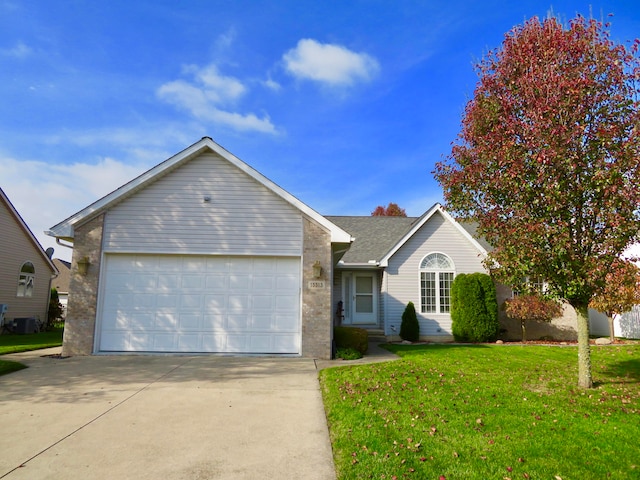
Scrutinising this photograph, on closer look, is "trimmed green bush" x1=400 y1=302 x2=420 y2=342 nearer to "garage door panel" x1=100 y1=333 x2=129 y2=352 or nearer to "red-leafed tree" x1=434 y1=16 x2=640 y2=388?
"red-leafed tree" x1=434 y1=16 x2=640 y2=388

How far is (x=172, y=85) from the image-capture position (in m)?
10.7

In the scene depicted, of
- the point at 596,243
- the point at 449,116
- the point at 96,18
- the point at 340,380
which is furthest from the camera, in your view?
the point at 96,18

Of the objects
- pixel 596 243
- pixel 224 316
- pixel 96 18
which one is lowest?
pixel 224 316

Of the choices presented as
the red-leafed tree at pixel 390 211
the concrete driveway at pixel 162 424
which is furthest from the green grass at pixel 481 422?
the red-leafed tree at pixel 390 211

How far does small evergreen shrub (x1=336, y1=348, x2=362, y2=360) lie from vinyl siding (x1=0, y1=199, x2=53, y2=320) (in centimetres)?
1644

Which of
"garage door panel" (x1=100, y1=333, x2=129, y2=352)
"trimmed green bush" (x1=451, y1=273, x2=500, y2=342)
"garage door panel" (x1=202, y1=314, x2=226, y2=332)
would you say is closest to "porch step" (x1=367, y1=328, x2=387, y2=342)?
"trimmed green bush" (x1=451, y1=273, x2=500, y2=342)

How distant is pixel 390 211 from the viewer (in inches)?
1598

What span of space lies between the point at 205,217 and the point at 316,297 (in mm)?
3782

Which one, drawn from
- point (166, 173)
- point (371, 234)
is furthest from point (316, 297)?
point (371, 234)

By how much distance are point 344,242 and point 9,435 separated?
25.6 ft

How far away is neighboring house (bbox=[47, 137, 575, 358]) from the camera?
10352mm

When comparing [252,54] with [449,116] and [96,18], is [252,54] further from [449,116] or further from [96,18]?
[449,116]

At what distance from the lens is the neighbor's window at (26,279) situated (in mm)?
19022

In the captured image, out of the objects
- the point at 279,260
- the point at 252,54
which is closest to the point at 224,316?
the point at 279,260
